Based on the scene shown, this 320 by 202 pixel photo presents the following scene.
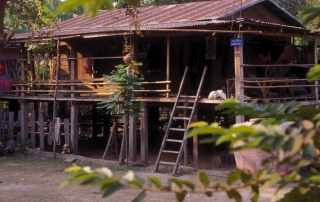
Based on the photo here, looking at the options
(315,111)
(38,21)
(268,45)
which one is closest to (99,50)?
(268,45)

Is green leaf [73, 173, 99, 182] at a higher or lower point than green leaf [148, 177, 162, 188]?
higher

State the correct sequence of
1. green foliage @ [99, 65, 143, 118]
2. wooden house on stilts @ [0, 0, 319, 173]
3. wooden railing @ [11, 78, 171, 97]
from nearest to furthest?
1. wooden house on stilts @ [0, 0, 319, 173]
2. green foliage @ [99, 65, 143, 118]
3. wooden railing @ [11, 78, 171, 97]

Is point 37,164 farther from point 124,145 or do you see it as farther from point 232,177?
point 232,177

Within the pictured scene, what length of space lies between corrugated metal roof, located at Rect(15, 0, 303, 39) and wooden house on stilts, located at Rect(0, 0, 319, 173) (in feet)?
0.11

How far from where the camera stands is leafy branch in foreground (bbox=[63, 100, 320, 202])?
1.55 m

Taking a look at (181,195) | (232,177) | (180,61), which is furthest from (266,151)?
(180,61)

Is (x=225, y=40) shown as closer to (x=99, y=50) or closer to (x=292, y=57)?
(x=292, y=57)

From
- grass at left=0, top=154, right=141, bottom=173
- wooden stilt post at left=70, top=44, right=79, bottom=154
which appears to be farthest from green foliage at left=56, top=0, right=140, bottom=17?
wooden stilt post at left=70, top=44, right=79, bottom=154

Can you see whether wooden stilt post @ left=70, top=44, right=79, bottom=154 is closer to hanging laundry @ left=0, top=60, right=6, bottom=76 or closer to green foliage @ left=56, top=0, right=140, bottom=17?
hanging laundry @ left=0, top=60, right=6, bottom=76

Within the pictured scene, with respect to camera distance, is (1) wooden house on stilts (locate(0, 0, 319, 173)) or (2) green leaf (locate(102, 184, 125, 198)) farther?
(1) wooden house on stilts (locate(0, 0, 319, 173))

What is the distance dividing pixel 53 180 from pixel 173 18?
5.73 metres

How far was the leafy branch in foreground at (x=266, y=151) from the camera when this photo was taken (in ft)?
5.10

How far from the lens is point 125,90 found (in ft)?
44.6

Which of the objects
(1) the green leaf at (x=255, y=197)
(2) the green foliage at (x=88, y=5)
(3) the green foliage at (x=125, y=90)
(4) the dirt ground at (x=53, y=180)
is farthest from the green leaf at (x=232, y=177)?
(3) the green foliage at (x=125, y=90)
